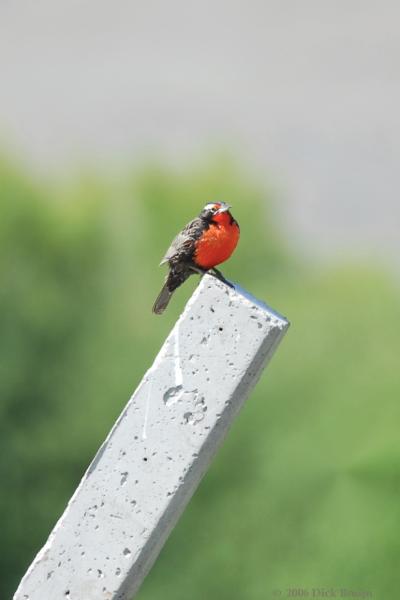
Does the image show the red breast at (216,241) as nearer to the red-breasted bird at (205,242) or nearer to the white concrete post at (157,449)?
the red-breasted bird at (205,242)

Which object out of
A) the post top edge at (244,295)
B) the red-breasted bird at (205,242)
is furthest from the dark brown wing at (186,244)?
the post top edge at (244,295)

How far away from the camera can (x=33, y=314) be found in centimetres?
927

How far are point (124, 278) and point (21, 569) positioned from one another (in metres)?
2.36

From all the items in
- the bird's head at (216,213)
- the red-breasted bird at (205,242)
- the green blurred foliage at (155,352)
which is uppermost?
the bird's head at (216,213)

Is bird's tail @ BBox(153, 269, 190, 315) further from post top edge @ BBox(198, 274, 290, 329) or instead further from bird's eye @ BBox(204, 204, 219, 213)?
post top edge @ BBox(198, 274, 290, 329)

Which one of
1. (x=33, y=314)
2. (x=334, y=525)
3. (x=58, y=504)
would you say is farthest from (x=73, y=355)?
(x=334, y=525)

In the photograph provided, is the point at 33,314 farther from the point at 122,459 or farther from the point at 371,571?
the point at 122,459

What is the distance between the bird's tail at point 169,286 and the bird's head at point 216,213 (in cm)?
21

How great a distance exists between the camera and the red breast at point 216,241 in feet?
13.2

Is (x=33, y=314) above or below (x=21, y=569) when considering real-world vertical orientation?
above

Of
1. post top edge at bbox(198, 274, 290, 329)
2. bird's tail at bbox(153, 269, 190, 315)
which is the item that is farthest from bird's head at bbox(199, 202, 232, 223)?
post top edge at bbox(198, 274, 290, 329)

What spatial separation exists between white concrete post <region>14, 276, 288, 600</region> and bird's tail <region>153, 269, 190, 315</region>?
0.62 m

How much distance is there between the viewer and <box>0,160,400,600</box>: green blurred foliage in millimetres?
8438

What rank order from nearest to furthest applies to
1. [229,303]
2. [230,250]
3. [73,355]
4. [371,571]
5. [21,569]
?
[229,303] < [230,250] < [371,571] < [21,569] < [73,355]
